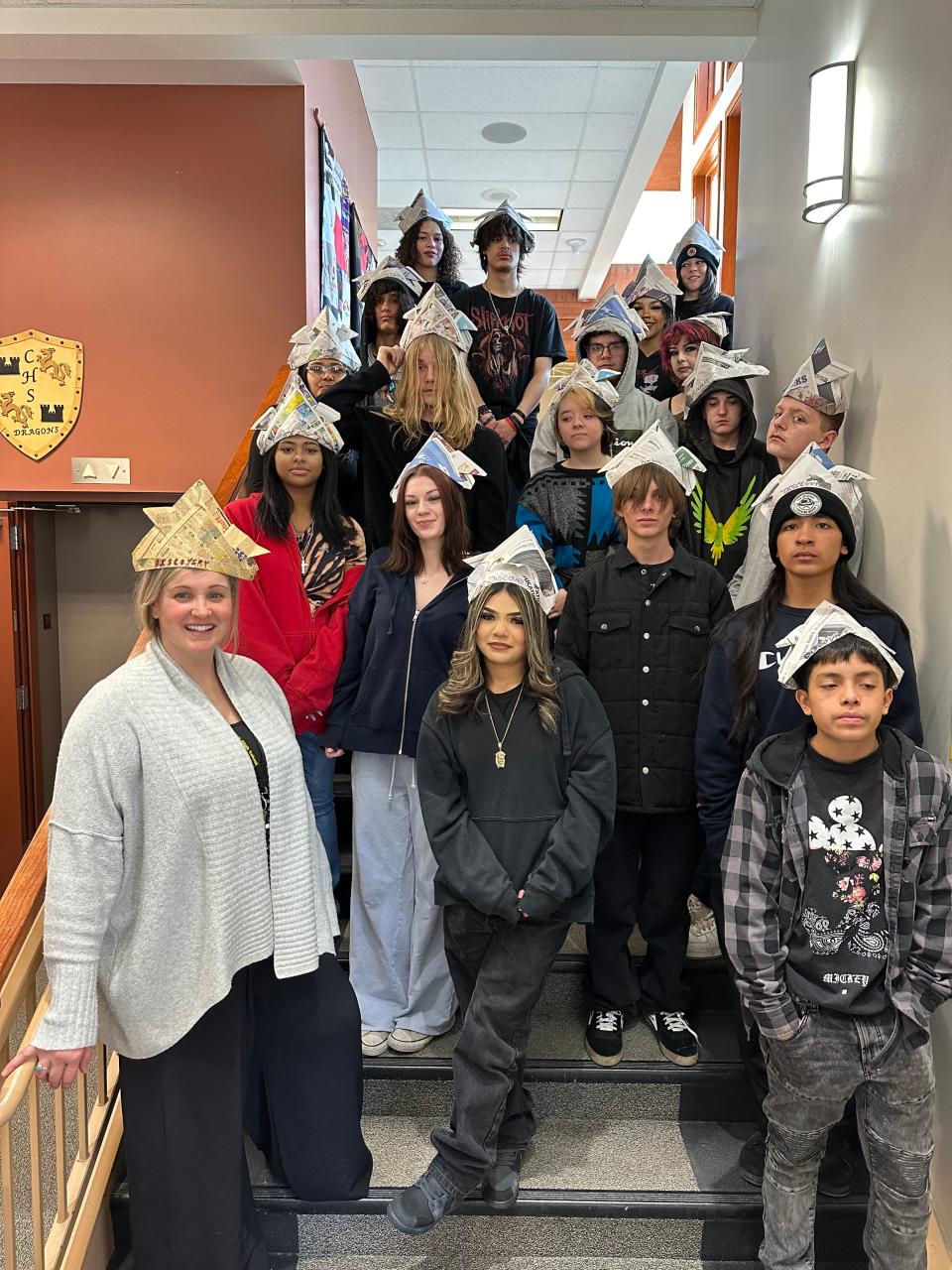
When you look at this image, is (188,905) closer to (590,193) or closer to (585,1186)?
(585,1186)

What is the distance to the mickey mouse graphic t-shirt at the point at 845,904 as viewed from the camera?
1834 millimetres

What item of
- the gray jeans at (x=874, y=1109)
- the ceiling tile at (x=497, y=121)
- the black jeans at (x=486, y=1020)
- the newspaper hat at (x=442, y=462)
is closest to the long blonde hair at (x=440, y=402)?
the newspaper hat at (x=442, y=462)

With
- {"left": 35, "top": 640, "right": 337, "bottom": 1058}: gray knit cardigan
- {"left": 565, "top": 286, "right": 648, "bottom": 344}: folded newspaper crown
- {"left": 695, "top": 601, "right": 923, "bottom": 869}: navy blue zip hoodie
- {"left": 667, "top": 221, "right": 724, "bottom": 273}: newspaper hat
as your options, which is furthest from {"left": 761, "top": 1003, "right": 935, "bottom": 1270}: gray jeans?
{"left": 667, "top": 221, "right": 724, "bottom": 273}: newspaper hat

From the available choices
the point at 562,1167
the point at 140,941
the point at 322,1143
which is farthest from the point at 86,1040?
the point at 562,1167

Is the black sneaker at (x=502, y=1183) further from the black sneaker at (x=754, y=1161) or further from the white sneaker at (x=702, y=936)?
the white sneaker at (x=702, y=936)

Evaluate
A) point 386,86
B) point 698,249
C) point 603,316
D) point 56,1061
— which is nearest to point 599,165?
point 386,86

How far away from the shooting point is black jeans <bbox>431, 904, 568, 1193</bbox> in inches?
81.0

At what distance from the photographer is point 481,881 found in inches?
80.4

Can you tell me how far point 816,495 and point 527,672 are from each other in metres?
0.79

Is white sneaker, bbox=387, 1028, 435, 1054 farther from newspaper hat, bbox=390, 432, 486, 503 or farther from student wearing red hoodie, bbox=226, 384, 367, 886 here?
newspaper hat, bbox=390, 432, 486, 503

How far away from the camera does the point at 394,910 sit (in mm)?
2504

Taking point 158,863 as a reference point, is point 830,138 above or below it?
above

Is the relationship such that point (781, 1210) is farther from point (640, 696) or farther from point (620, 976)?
point (640, 696)

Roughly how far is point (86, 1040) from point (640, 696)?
1.46 metres
